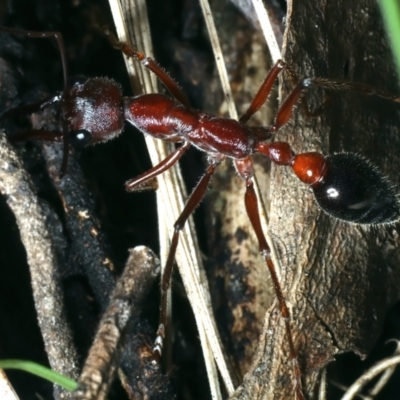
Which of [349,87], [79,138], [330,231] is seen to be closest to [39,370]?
[79,138]

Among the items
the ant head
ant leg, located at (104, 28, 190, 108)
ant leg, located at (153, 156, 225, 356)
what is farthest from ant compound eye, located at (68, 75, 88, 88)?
ant leg, located at (153, 156, 225, 356)

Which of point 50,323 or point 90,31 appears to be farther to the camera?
point 90,31

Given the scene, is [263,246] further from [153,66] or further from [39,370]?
[39,370]

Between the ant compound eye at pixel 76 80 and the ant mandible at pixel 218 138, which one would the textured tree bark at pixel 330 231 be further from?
the ant compound eye at pixel 76 80

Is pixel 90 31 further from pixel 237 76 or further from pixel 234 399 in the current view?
pixel 234 399

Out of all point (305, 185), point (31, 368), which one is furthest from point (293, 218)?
point (31, 368)

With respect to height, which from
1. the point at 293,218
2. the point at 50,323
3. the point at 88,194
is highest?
the point at 88,194
